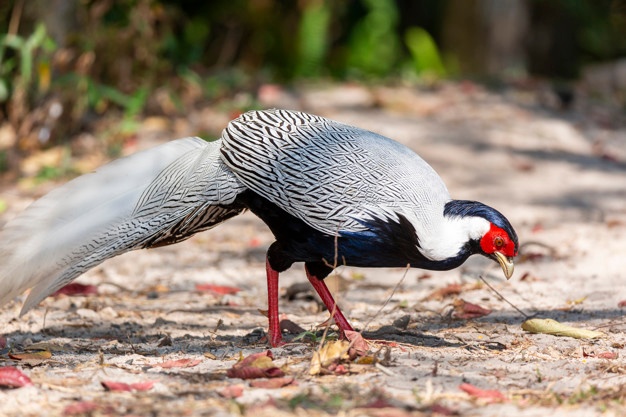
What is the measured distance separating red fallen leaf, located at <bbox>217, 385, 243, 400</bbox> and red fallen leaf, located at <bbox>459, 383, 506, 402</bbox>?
80 centimetres

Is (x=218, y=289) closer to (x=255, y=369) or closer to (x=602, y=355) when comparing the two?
(x=255, y=369)

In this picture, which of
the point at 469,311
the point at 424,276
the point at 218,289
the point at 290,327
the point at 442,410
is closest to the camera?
the point at 442,410

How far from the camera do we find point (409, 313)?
198 inches

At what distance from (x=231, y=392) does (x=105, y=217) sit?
49.9 inches

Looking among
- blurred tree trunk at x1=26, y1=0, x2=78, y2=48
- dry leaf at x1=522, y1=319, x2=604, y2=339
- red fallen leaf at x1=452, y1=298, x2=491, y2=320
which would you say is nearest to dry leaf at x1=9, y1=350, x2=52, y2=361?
red fallen leaf at x1=452, y1=298, x2=491, y2=320

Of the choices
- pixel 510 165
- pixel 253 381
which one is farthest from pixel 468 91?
pixel 253 381

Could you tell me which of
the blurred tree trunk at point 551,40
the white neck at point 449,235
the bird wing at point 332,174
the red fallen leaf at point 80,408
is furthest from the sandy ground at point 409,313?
the blurred tree trunk at point 551,40

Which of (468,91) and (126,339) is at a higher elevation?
(468,91)

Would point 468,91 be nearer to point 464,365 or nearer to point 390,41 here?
point 390,41

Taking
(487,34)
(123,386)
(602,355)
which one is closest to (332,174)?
(123,386)

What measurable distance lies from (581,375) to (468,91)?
6.81 metres

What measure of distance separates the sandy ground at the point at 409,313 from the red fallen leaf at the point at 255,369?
5 cm

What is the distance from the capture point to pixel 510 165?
27.5 feet

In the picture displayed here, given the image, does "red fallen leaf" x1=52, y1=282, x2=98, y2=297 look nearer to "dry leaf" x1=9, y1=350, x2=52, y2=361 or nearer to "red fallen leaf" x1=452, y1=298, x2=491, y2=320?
"dry leaf" x1=9, y1=350, x2=52, y2=361
